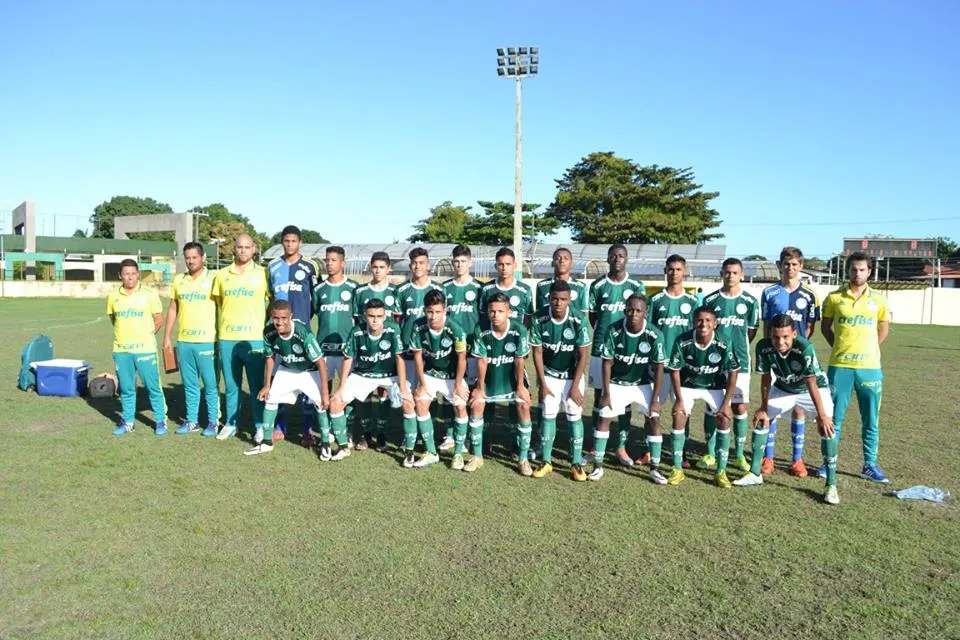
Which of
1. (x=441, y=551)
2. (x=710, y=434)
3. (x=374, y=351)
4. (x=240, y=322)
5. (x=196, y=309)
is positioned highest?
(x=196, y=309)

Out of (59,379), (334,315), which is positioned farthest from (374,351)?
(59,379)

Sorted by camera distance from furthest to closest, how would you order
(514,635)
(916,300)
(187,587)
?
(916,300), (187,587), (514,635)

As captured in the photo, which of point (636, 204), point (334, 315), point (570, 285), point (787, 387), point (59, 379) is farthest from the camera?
point (636, 204)

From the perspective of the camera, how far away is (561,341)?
6203 mm

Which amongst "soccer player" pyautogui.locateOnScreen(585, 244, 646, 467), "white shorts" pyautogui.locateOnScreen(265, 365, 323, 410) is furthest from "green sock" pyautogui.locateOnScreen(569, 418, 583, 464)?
→ "white shorts" pyautogui.locateOnScreen(265, 365, 323, 410)

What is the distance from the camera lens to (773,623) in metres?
3.59

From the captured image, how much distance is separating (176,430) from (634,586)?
552 cm

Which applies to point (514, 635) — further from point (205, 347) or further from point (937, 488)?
point (205, 347)

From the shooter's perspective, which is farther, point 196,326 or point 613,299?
point 196,326

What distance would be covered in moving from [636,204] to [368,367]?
42.7 meters

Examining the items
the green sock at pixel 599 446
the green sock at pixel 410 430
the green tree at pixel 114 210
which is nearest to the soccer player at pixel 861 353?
the green sock at pixel 599 446

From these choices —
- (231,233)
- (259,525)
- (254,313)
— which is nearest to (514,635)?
(259,525)

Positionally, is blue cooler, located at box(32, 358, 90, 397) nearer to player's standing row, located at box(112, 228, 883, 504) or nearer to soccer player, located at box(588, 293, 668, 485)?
player's standing row, located at box(112, 228, 883, 504)

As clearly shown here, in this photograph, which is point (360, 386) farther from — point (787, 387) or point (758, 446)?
point (787, 387)
